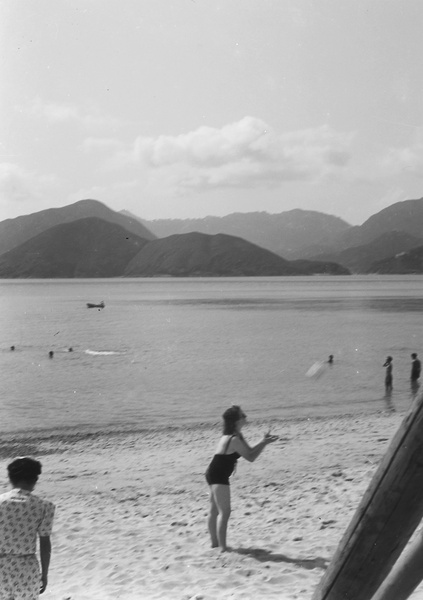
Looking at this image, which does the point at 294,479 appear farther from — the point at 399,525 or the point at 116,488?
the point at 399,525

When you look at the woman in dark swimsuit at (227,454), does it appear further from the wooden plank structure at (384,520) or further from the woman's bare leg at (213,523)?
the wooden plank structure at (384,520)

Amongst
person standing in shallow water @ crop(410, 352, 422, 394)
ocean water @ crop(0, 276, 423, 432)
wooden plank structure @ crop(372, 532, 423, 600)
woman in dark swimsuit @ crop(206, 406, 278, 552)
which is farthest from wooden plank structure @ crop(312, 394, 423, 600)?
person standing in shallow water @ crop(410, 352, 422, 394)

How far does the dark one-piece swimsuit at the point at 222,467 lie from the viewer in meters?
7.03

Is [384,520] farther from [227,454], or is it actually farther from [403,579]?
[227,454]

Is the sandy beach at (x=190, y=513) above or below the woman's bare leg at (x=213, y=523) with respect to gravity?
below

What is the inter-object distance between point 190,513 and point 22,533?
733cm

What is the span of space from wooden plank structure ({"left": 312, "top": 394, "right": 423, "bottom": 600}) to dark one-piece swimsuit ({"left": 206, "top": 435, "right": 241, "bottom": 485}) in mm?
4252

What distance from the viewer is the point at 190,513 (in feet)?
36.9

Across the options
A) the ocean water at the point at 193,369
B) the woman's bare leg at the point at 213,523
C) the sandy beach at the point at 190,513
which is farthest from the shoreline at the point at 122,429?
the woman's bare leg at the point at 213,523

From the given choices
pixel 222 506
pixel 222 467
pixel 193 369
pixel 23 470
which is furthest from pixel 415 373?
pixel 23 470

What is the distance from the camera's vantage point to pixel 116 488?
14.5m

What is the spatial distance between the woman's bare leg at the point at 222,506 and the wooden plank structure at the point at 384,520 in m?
4.61

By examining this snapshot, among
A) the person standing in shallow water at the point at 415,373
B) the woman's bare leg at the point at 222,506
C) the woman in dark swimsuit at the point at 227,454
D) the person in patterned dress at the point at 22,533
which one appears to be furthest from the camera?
the person standing in shallow water at the point at 415,373

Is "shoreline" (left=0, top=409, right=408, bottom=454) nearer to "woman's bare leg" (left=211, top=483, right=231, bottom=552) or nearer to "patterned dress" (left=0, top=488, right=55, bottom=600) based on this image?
"woman's bare leg" (left=211, top=483, right=231, bottom=552)
